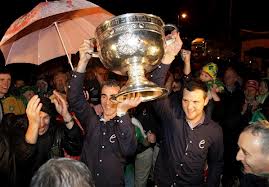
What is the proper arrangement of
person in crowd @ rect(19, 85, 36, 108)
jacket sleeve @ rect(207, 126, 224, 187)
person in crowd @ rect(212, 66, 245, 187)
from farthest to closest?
person in crowd @ rect(19, 85, 36, 108), person in crowd @ rect(212, 66, 245, 187), jacket sleeve @ rect(207, 126, 224, 187)

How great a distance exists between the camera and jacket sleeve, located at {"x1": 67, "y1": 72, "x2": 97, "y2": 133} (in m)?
3.28

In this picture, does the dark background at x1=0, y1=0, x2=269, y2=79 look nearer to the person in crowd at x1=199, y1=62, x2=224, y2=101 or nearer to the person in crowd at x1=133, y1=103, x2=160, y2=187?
the person in crowd at x1=133, y1=103, x2=160, y2=187

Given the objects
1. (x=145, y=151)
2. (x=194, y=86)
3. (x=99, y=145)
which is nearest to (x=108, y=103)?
(x=99, y=145)

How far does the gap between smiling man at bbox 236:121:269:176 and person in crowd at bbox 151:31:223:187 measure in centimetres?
97

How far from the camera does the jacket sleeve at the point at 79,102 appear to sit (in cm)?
328

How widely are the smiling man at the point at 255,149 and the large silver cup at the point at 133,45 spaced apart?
786mm

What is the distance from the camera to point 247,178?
269cm

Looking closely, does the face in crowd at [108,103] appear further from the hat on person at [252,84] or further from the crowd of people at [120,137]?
the hat on person at [252,84]

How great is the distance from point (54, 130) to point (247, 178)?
2.17m

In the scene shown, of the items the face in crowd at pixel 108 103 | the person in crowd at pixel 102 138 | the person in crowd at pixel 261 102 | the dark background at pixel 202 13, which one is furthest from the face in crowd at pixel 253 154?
the dark background at pixel 202 13

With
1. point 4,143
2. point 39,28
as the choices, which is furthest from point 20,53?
point 4,143

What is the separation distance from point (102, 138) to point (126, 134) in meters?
0.42

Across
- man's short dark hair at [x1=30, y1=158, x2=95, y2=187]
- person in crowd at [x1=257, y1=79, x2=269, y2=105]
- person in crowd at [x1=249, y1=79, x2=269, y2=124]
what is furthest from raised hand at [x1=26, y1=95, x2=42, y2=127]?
person in crowd at [x1=257, y1=79, x2=269, y2=105]

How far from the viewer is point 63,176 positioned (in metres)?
1.71
